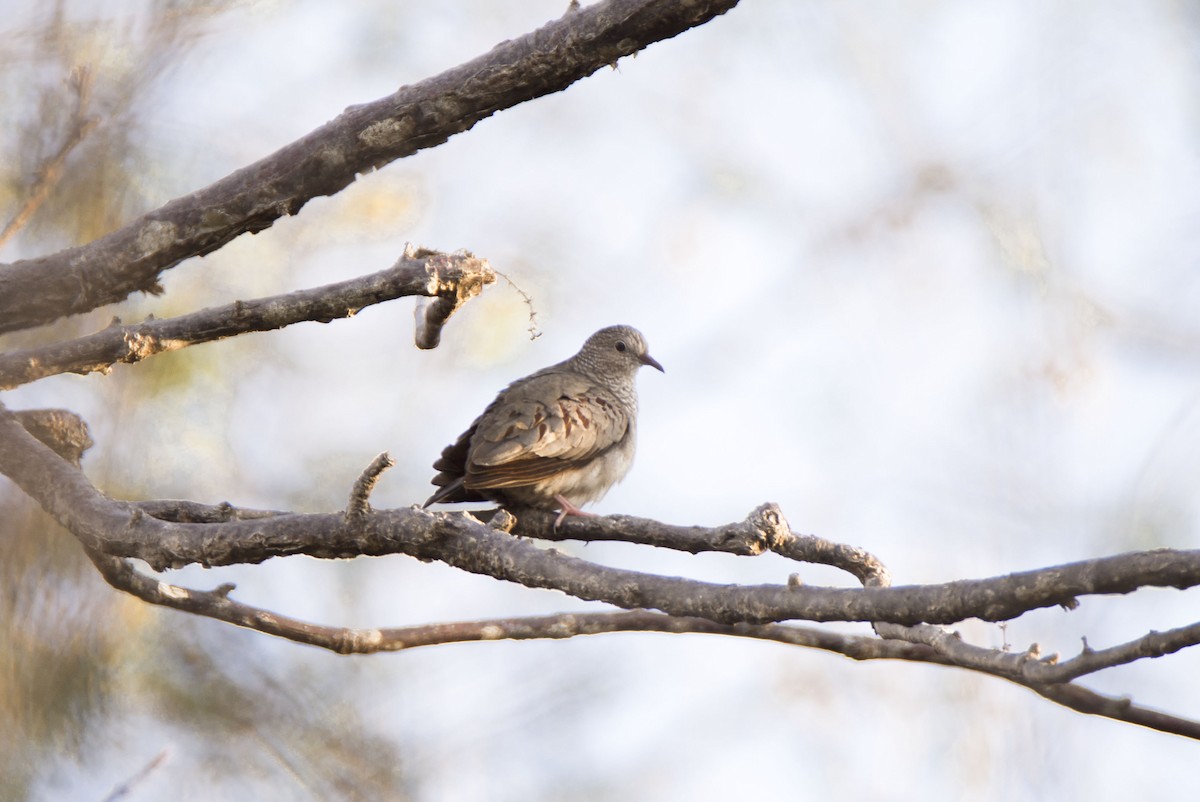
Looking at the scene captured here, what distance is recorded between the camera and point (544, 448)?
641 cm

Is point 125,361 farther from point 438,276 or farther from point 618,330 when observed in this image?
point 618,330

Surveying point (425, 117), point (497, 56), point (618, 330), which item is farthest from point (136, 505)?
point (618, 330)

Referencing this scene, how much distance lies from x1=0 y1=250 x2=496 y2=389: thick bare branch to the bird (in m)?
2.45

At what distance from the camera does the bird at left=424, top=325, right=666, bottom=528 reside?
626cm

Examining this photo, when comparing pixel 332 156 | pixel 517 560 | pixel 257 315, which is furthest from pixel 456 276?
pixel 517 560

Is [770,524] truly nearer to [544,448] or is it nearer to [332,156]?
[332,156]

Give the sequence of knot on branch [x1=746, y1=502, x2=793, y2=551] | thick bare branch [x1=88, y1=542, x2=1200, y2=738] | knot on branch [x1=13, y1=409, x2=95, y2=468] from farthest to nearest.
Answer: knot on branch [x1=13, y1=409, x2=95, y2=468] → thick bare branch [x1=88, y1=542, x2=1200, y2=738] → knot on branch [x1=746, y1=502, x2=793, y2=551]

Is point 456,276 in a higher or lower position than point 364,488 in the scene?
higher

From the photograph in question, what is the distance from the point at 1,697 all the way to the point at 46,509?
595 mm

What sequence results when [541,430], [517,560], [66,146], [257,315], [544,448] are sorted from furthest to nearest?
1. [541,430]
2. [544,448]
3. [66,146]
4. [257,315]
5. [517,560]

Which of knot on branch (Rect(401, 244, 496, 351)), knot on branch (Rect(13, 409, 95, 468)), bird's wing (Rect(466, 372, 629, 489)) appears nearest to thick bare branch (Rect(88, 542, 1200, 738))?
knot on branch (Rect(13, 409, 95, 468))

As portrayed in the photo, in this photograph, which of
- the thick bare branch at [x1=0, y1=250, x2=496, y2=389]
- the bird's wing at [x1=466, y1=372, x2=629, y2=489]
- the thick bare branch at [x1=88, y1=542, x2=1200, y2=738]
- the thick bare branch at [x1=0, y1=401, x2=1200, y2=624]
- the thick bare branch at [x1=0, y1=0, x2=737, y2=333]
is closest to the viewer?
the thick bare branch at [x1=0, y1=401, x2=1200, y2=624]

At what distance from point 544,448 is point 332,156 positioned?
10.3 ft

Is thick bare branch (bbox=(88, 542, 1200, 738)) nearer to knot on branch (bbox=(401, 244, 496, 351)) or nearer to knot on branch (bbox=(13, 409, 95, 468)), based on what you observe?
knot on branch (bbox=(13, 409, 95, 468))
